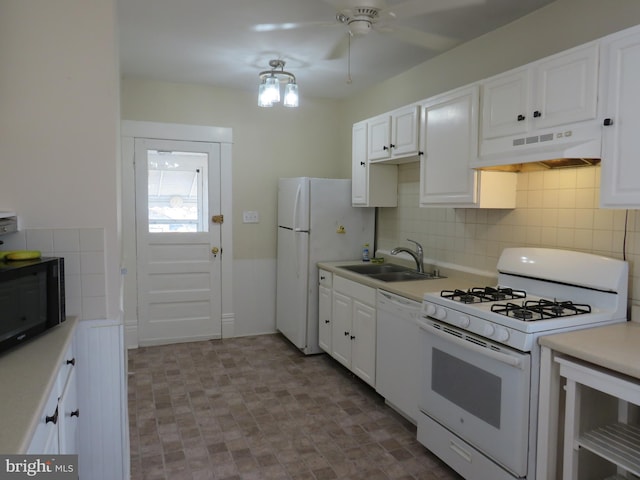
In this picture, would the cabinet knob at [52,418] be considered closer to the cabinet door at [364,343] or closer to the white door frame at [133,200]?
the cabinet door at [364,343]

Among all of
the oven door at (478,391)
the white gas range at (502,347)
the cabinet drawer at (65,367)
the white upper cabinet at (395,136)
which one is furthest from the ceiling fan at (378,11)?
the cabinet drawer at (65,367)

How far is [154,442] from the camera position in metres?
2.74

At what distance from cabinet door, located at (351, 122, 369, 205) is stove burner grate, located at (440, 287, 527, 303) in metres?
1.57

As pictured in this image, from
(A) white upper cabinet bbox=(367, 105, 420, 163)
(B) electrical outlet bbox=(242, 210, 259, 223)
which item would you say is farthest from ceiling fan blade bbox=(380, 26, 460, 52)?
(B) electrical outlet bbox=(242, 210, 259, 223)

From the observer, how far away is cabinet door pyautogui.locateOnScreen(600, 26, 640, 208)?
1.81m

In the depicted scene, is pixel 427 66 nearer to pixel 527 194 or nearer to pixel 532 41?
pixel 532 41

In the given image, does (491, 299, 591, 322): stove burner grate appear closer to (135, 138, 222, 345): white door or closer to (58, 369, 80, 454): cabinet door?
(58, 369, 80, 454): cabinet door

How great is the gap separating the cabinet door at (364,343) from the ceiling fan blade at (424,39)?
1.89 metres

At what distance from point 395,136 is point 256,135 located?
1831 millimetres

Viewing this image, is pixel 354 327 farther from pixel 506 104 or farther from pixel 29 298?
pixel 29 298

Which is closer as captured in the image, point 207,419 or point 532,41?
point 532,41

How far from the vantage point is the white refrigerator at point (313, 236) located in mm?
4129

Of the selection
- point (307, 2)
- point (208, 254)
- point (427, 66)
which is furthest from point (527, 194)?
point (208, 254)

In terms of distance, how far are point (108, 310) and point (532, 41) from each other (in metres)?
2.77
